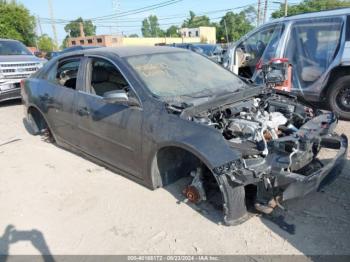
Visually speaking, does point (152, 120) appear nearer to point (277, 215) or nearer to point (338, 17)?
point (277, 215)

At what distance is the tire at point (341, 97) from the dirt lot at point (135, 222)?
2.52 metres

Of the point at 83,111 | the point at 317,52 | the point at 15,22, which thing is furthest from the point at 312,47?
the point at 15,22

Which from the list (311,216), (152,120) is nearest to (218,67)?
(152,120)

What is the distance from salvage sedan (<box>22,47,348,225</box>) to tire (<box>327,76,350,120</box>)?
245 centimetres

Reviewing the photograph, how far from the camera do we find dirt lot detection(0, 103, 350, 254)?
3041 mm

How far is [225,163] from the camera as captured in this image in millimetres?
2953

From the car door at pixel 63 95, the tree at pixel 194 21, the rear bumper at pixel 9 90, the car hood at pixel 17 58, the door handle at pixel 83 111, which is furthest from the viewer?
the tree at pixel 194 21

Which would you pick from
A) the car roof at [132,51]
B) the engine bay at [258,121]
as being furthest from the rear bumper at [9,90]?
the engine bay at [258,121]

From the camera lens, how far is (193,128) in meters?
3.21

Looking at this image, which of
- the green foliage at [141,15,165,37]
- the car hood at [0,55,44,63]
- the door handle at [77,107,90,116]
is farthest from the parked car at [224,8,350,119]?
the green foliage at [141,15,165,37]

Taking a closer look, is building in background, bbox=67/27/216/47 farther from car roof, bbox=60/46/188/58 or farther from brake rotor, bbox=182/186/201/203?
brake rotor, bbox=182/186/201/203

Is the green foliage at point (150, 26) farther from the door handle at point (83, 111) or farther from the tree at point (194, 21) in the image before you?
the door handle at point (83, 111)

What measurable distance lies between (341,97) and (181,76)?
3738 millimetres

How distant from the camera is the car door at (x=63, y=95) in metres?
4.70
